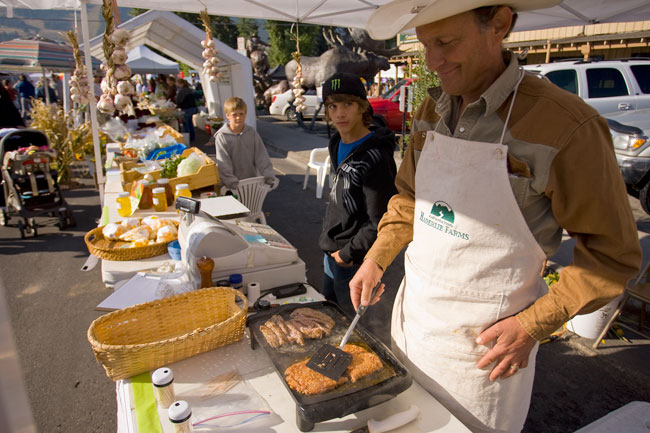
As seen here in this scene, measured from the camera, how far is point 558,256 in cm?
475

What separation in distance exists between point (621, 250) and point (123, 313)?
1820 mm

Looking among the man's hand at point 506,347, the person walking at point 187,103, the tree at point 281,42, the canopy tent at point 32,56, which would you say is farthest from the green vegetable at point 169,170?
the tree at point 281,42

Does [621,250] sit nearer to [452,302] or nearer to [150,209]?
[452,302]

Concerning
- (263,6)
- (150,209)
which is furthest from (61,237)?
(263,6)

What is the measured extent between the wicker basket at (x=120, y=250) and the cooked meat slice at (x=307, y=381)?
1709 millimetres

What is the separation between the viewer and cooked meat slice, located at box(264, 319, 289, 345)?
5.42 feet

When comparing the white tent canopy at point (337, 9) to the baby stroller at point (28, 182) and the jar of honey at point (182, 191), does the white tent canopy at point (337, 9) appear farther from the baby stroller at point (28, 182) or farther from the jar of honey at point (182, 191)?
the baby stroller at point (28, 182)

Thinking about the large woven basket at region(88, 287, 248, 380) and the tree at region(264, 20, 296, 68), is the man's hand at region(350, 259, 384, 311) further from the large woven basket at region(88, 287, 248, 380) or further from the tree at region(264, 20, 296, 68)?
the tree at region(264, 20, 296, 68)

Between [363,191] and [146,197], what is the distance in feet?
7.54

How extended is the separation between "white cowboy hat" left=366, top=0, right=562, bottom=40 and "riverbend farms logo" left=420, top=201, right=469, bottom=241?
23.7 inches

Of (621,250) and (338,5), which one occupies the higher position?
(338,5)

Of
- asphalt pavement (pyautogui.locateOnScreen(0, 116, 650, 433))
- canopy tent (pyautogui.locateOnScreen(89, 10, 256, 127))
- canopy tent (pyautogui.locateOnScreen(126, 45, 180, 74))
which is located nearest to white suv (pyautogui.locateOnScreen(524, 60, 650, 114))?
asphalt pavement (pyautogui.locateOnScreen(0, 116, 650, 433))

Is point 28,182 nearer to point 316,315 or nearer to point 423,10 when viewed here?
point 316,315

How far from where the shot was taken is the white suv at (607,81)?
8680 mm
